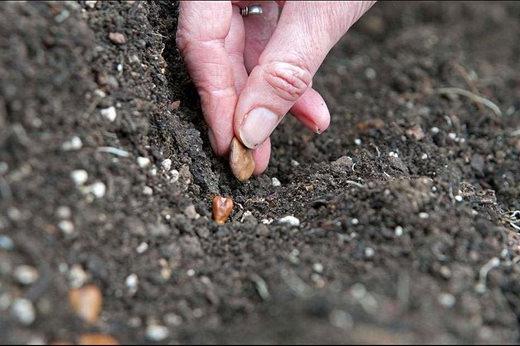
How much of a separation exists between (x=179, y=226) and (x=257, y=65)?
18.9 inches

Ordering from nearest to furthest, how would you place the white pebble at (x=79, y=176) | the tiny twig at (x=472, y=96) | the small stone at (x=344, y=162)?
the white pebble at (x=79, y=176) < the small stone at (x=344, y=162) < the tiny twig at (x=472, y=96)

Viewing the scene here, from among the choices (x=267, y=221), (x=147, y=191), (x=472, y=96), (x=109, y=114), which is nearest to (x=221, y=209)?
(x=267, y=221)

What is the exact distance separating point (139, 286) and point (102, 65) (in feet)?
1.50

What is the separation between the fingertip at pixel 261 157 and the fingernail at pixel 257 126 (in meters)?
0.06

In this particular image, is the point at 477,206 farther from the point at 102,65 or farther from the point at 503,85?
the point at 503,85

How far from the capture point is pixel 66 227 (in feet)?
3.61

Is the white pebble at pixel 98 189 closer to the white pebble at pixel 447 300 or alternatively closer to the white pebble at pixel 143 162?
the white pebble at pixel 143 162

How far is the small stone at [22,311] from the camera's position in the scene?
39.9 inches

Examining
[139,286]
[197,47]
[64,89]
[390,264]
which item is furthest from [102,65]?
[390,264]

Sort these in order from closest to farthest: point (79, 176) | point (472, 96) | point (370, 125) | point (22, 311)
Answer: point (22, 311) → point (79, 176) → point (370, 125) → point (472, 96)

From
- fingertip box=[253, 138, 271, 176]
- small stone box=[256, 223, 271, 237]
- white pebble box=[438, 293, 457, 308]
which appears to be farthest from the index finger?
white pebble box=[438, 293, 457, 308]

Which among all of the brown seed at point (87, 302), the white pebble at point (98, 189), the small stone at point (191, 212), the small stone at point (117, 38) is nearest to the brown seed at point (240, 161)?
the small stone at point (191, 212)

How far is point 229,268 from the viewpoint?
1242 mm

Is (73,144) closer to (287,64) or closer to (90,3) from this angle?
(90,3)
